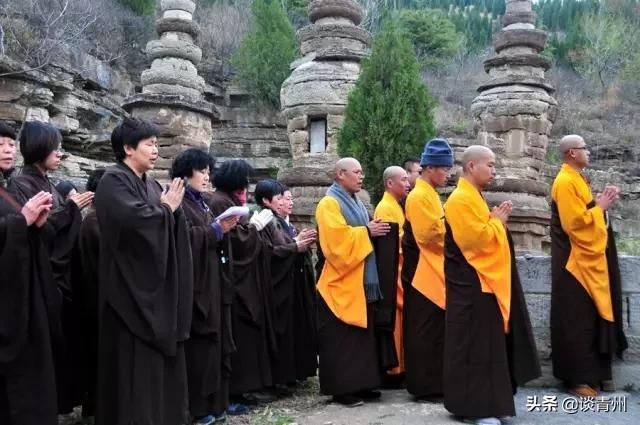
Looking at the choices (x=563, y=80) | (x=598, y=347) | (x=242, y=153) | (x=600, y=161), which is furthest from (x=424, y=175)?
(x=563, y=80)

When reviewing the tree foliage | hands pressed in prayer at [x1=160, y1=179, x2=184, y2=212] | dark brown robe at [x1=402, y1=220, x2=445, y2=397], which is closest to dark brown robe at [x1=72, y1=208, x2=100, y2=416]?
hands pressed in prayer at [x1=160, y1=179, x2=184, y2=212]

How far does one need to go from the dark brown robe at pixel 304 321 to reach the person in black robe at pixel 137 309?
1.85 metres

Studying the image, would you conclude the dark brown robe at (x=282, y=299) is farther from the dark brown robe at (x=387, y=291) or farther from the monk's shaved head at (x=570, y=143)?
the monk's shaved head at (x=570, y=143)

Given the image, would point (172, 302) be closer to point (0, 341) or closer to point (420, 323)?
point (0, 341)

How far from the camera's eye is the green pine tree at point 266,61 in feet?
71.9

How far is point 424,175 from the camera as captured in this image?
15.5 ft

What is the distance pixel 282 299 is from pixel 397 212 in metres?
1.21

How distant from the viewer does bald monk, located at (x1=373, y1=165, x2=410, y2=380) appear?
5105mm

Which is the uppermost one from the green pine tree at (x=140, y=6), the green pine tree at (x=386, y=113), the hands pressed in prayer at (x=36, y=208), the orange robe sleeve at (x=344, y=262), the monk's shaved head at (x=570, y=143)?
the green pine tree at (x=140, y=6)

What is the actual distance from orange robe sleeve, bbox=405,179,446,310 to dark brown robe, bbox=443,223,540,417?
1.22 ft

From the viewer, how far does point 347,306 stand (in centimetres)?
456

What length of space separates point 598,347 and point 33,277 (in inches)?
157

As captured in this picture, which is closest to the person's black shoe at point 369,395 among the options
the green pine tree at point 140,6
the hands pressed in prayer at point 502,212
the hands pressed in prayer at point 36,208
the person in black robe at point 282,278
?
the person in black robe at point 282,278

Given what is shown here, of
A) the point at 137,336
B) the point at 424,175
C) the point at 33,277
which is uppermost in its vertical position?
the point at 424,175
